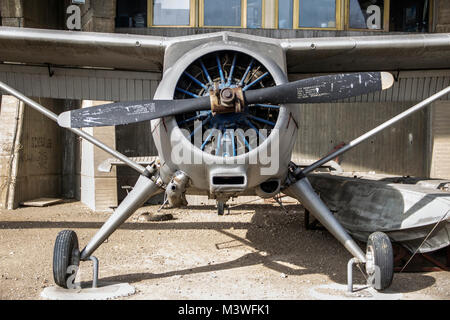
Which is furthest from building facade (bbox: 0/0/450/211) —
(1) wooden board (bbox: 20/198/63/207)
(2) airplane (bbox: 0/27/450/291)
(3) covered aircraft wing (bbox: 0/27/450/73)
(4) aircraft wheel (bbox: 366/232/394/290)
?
(4) aircraft wheel (bbox: 366/232/394/290)

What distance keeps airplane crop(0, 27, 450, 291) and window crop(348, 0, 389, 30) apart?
21.2 feet

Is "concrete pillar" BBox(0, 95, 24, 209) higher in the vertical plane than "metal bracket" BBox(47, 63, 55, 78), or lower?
lower

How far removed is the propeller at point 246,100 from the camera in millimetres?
3865

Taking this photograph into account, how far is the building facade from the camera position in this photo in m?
9.98

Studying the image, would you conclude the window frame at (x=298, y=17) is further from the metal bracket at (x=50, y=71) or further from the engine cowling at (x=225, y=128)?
the engine cowling at (x=225, y=128)

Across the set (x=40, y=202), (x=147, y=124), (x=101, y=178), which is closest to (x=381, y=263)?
(x=101, y=178)

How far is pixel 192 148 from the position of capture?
12.8 ft

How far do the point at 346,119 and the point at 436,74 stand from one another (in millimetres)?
5124

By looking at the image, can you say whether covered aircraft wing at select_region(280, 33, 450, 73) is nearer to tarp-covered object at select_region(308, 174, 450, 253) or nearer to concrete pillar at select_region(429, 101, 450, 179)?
tarp-covered object at select_region(308, 174, 450, 253)

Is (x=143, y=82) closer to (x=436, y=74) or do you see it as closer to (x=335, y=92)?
(x=335, y=92)

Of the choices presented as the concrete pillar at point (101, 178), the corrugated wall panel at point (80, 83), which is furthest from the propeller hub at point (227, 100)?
the concrete pillar at point (101, 178)

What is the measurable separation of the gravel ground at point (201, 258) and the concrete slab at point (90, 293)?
116 millimetres

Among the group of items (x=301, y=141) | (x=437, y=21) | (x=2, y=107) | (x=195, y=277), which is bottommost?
(x=195, y=277)

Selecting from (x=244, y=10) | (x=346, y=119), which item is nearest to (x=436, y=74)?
(x=346, y=119)
